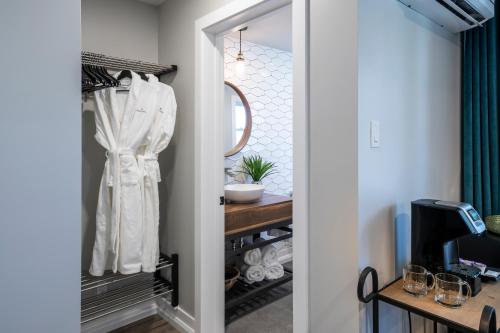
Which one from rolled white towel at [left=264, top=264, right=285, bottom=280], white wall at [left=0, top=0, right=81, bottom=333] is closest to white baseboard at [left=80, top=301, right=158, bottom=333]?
rolled white towel at [left=264, top=264, right=285, bottom=280]

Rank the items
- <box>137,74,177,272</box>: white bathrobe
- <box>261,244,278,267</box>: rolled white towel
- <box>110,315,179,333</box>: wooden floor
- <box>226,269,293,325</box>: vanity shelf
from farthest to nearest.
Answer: <box>261,244,278,267</box>: rolled white towel
<box>226,269,293,325</box>: vanity shelf
<box>110,315,179,333</box>: wooden floor
<box>137,74,177,272</box>: white bathrobe

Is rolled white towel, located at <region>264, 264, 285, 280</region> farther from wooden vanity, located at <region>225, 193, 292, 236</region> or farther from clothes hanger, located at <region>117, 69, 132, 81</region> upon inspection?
clothes hanger, located at <region>117, 69, 132, 81</region>

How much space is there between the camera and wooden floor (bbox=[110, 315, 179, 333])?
219 centimetres

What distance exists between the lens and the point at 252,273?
270cm

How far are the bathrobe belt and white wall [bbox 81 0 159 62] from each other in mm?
820

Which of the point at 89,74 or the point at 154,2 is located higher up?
the point at 154,2

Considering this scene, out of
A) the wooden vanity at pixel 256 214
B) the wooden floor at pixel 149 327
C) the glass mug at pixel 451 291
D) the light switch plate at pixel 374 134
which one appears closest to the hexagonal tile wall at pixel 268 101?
the wooden vanity at pixel 256 214

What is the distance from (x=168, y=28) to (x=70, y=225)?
5.50 feet

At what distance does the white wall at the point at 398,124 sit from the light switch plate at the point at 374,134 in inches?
0.9

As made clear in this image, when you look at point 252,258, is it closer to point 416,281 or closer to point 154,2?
point 416,281

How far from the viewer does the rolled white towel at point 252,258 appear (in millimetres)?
2729

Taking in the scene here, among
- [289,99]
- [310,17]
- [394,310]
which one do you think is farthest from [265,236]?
→ [310,17]

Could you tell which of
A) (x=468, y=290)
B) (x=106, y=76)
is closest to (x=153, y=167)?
(x=106, y=76)

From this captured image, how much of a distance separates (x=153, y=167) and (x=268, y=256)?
4.66 feet
